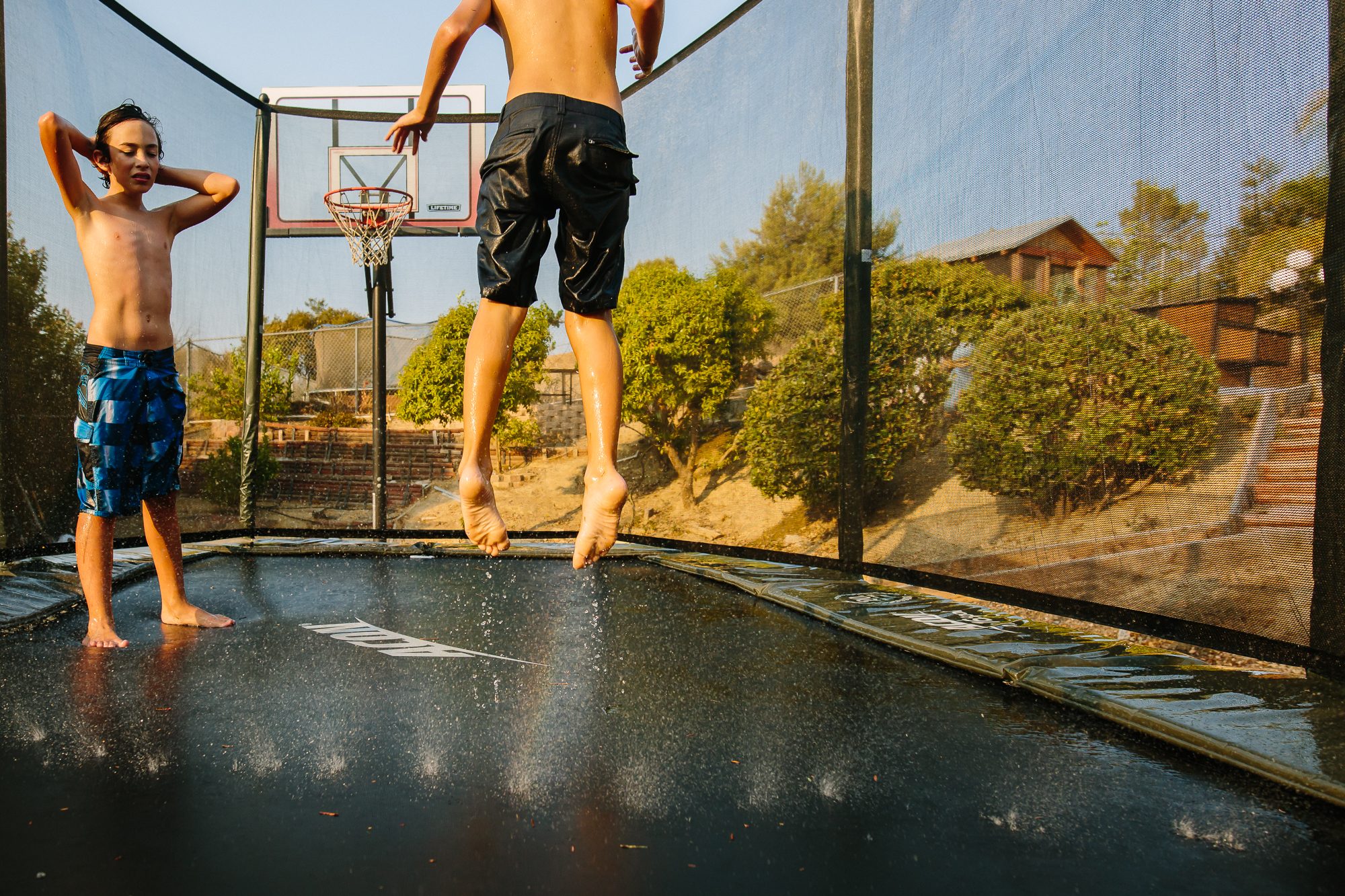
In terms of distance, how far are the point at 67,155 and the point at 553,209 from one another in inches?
58.3

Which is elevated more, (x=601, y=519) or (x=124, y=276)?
(x=124, y=276)

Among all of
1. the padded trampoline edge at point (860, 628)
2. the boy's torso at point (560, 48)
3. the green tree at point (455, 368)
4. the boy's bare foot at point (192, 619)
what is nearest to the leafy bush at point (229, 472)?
the green tree at point (455, 368)

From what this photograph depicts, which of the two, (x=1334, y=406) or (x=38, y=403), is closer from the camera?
(x=1334, y=406)

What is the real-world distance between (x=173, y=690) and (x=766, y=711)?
1.20 m

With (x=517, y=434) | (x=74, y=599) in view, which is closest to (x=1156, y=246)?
(x=74, y=599)

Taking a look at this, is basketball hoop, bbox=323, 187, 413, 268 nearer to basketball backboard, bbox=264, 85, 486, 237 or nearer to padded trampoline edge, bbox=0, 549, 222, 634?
basketball backboard, bbox=264, 85, 486, 237

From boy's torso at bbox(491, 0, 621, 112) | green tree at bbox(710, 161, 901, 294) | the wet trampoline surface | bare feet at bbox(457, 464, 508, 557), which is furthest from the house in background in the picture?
bare feet at bbox(457, 464, 508, 557)

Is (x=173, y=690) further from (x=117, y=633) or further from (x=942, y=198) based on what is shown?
(x=942, y=198)

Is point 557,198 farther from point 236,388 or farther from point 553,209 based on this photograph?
point 236,388

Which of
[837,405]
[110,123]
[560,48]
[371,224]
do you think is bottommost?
[837,405]

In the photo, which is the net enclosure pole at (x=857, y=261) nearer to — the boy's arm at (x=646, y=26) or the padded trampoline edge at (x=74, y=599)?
the boy's arm at (x=646, y=26)

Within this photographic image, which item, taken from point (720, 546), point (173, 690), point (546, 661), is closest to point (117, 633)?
point (173, 690)

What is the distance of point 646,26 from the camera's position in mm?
1565

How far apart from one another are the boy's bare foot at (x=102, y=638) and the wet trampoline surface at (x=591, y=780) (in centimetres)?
6
